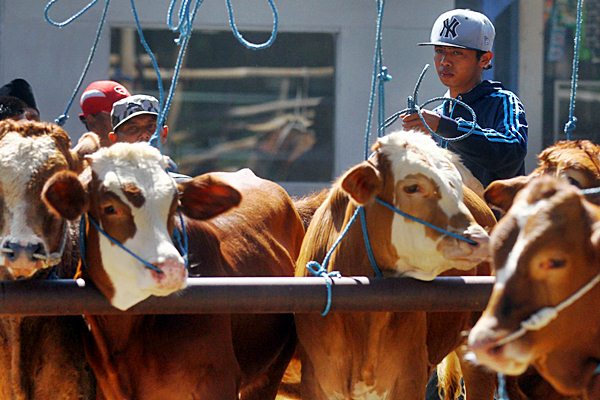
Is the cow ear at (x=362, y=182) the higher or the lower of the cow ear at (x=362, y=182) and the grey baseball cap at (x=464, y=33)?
the lower

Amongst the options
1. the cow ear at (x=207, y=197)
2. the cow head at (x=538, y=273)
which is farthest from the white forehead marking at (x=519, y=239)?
the cow ear at (x=207, y=197)

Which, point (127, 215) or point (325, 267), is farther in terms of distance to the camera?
point (325, 267)

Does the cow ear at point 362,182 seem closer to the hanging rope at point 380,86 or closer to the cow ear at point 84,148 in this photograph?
the hanging rope at point 380,86

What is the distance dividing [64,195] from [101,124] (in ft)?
7.75

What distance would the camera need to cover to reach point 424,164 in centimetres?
461

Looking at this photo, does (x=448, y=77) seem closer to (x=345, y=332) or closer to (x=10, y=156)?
(x=345, y=332)

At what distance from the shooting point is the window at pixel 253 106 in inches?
362

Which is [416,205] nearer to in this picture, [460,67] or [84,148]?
[84,148]

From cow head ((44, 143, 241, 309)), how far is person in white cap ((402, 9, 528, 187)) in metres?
1.39

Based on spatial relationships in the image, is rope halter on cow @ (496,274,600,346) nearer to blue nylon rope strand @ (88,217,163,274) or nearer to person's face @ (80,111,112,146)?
blue nylon rope strand @ (88,217,163,274)

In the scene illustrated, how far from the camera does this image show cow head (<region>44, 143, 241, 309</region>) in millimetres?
4145

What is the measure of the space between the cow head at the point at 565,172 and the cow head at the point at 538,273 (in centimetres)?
107

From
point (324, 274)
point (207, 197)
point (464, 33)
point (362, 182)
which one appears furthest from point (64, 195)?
point (464, 33)

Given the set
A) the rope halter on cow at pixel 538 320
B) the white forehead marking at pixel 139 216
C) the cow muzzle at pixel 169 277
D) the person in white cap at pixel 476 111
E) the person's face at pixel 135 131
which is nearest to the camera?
the rope halter on cow at pixel 538 320
